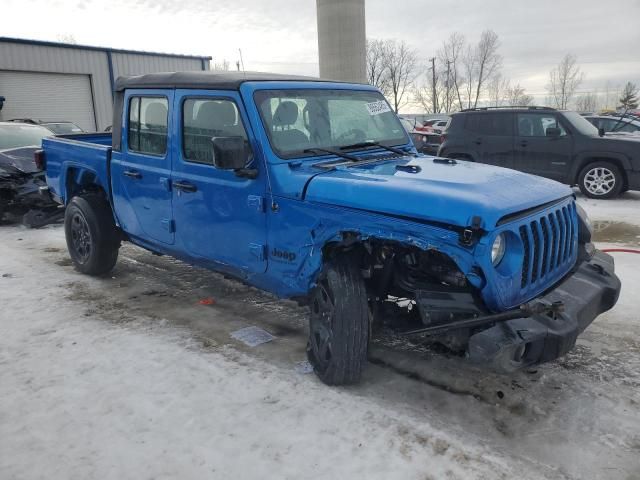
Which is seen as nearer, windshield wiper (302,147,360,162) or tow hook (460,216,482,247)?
tow hook (460,216,482,247)

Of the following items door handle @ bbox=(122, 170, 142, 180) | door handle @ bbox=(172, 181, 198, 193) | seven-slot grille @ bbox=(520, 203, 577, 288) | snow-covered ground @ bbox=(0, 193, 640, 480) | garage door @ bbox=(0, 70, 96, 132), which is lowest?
snow-covered ground @ bbox=(0, 193, 640, 480)

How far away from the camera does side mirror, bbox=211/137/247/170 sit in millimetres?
3344

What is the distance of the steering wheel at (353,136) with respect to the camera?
400 cm

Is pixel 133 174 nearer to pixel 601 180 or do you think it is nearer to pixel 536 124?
pixel 536 124

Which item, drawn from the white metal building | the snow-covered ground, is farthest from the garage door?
the snow-covered ground

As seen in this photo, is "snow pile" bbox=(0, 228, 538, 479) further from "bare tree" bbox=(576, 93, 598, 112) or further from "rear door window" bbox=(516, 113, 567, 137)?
"bare tree" bbox=(576, 93, 598, 112)

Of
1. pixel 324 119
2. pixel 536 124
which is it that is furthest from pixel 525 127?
pixel 324 119

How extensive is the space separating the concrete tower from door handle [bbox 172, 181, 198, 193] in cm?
2538

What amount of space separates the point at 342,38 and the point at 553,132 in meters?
20.6

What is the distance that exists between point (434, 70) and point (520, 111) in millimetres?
60020

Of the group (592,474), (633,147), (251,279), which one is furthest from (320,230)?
(633,147)

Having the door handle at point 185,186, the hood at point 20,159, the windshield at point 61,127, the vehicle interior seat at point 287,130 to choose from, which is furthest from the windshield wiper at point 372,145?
the windshield at point 61,127

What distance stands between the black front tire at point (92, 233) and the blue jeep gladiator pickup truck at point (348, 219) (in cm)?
58

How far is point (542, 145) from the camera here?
10219 mm
